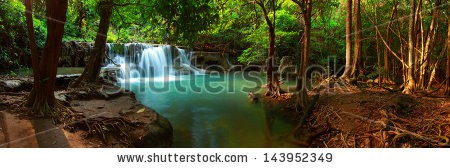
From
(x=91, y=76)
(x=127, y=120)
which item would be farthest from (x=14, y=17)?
(x=127, y=120)

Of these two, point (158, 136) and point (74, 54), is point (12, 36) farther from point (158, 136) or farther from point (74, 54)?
point (158, 136)

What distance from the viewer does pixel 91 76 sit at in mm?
10086

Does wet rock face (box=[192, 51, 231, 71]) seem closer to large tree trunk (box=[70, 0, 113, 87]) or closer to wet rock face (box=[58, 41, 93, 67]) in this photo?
wet rock face (box=[58, 41, 93, 67])

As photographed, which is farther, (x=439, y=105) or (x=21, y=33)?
(x=21, y=33)

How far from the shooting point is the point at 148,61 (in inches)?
778

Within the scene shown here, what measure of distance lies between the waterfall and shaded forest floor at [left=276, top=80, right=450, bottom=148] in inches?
471

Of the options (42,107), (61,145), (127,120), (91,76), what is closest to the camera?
(61,145)

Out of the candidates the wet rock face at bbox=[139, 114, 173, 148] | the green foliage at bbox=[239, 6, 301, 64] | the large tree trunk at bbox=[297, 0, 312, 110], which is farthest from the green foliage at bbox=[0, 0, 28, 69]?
the large tree trunk at bbox=[297, 0, 312, 110]

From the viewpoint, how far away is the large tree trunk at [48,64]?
232 inches

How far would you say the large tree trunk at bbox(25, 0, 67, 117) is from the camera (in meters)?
5.89

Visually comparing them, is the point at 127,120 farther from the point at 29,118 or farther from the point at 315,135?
the point at 315,135

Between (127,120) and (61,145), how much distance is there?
1.72m

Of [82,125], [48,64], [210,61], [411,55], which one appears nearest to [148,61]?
[210,61]

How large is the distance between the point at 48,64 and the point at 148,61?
13.7 meters
